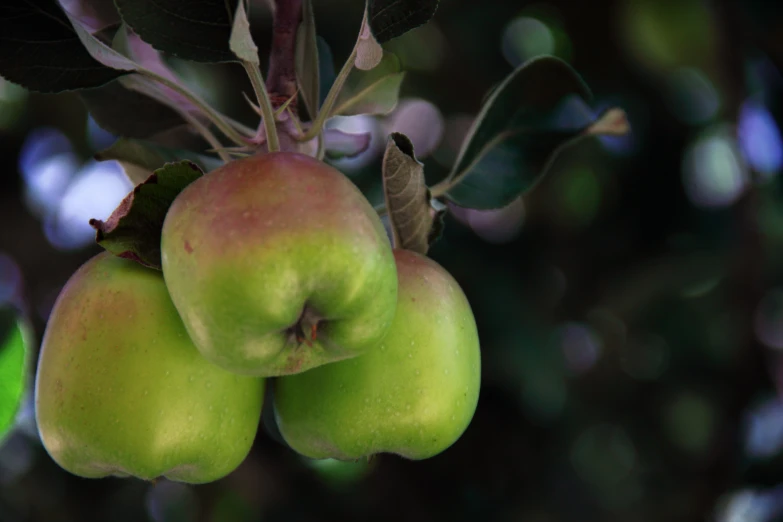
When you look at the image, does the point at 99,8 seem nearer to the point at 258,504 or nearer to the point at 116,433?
the point at 116,433

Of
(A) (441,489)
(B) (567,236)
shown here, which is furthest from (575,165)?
(A) (441,489)

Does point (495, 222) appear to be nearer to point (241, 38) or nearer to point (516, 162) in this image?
point (516, 162)

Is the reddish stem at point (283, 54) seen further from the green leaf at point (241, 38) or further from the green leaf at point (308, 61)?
the green leaf at point (241, 38)

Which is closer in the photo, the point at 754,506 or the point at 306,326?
the point at 306,326

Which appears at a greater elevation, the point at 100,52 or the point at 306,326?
the point at 100,52

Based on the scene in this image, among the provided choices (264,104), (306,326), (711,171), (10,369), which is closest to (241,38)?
(264,104)

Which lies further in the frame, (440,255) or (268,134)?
(440,255)
